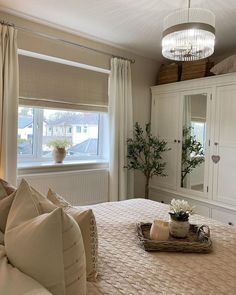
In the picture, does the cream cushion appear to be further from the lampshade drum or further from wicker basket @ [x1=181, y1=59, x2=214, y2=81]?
wicker basket @ [x1=181, y1=59, x2=214, y2=81]

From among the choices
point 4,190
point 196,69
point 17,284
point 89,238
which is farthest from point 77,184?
point 17,284

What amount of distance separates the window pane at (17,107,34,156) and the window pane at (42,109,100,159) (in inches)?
6.6

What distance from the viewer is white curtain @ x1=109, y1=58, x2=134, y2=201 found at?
141 inches

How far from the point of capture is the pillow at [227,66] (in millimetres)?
Result: 3089

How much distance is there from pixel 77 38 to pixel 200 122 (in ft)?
6.29

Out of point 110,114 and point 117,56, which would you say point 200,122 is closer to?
point 110,114

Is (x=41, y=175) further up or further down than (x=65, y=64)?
further down

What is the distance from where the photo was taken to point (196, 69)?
11.4 feet

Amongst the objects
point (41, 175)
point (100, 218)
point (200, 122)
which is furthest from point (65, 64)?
point (100, 218)

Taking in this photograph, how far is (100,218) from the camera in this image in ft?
6.31

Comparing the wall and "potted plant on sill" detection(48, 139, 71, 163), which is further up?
the wall

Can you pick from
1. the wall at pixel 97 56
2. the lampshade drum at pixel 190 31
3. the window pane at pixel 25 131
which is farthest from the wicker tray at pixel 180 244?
the wall at pixel 97 56

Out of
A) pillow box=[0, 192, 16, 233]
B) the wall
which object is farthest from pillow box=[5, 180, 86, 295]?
the wall

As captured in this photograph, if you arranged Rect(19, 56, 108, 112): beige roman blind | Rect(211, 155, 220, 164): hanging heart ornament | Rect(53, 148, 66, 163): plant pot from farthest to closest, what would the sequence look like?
Rect(53, 148, 66, 163): plant pot
Rect(211, 155, 220, 164): hanging heart ornament
Rect(19, 56, 108, 112): beige roman blind
